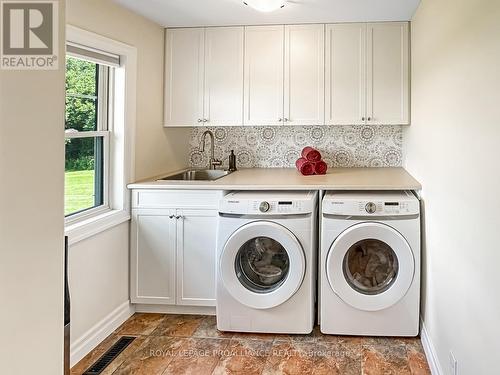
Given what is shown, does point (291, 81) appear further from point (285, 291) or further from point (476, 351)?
point (476, 351)

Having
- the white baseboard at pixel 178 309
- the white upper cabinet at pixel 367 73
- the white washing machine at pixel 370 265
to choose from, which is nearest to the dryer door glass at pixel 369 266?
the white washing machine at pixel 370 265

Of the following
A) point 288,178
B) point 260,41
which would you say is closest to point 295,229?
point 288,178

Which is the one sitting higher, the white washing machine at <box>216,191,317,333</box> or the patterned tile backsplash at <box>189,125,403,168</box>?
the patterned tile backsplash at <box>189,125,403,168</box>

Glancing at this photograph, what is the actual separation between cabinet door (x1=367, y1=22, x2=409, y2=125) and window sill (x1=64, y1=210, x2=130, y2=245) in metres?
2.12

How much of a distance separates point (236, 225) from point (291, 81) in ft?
4.80

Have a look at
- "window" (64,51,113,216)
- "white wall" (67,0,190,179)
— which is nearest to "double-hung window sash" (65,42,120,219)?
"window" (64,51,113,216)

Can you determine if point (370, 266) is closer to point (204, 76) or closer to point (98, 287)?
point (98, 287)

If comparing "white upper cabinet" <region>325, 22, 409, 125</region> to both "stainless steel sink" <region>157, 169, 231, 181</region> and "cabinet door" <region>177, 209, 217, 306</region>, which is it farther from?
"cabinet door" <region>177, 209, 217, 306</region>

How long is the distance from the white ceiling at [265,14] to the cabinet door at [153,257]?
1.45 m

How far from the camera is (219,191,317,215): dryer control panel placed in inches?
122

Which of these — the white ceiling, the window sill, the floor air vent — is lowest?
the floor air vent

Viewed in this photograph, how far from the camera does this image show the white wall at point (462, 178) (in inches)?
64.4

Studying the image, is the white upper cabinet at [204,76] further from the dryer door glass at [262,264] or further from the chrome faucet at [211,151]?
the dryer door glass at [262,264]

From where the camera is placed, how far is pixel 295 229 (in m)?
3.11
